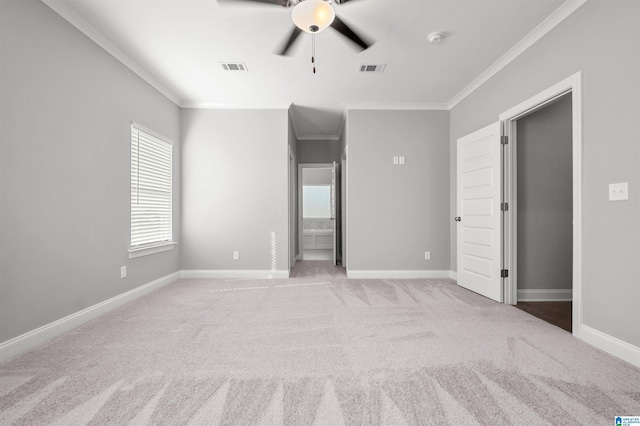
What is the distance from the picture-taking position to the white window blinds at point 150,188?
3.46m

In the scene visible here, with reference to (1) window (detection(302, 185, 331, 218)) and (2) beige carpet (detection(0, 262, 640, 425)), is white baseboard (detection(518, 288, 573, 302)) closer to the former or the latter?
(2) beige carpet (detection(0, 262, 640, 425))

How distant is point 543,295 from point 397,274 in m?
1.82

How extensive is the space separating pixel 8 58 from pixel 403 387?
338 centimetres

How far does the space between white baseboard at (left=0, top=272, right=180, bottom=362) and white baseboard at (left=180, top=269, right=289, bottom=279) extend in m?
0.93

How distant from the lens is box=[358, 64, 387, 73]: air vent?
11.0 feet

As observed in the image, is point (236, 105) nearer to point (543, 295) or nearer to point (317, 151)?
point (317, 151)

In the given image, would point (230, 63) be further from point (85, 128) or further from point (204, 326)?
point (204, 326)

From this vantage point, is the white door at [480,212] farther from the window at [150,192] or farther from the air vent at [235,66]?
the window at [150,192]

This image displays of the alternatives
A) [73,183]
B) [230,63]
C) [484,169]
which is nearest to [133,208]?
[73,183]

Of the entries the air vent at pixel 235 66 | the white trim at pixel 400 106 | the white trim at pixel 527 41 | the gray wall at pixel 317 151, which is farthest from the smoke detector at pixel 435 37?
the gray wall at pixel 317 151

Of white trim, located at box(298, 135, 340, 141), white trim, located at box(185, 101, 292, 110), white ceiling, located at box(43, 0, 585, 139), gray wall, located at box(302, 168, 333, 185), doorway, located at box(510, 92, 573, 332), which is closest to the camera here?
white ceiling, located at box(43, 0, 585, 139)

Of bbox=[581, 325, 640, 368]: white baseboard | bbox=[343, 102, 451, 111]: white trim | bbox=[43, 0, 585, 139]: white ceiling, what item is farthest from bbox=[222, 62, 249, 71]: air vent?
bbox=[581, 325, 640, 368]: white baseboard

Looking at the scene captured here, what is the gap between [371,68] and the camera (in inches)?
135

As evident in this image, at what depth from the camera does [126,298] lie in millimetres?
3242
